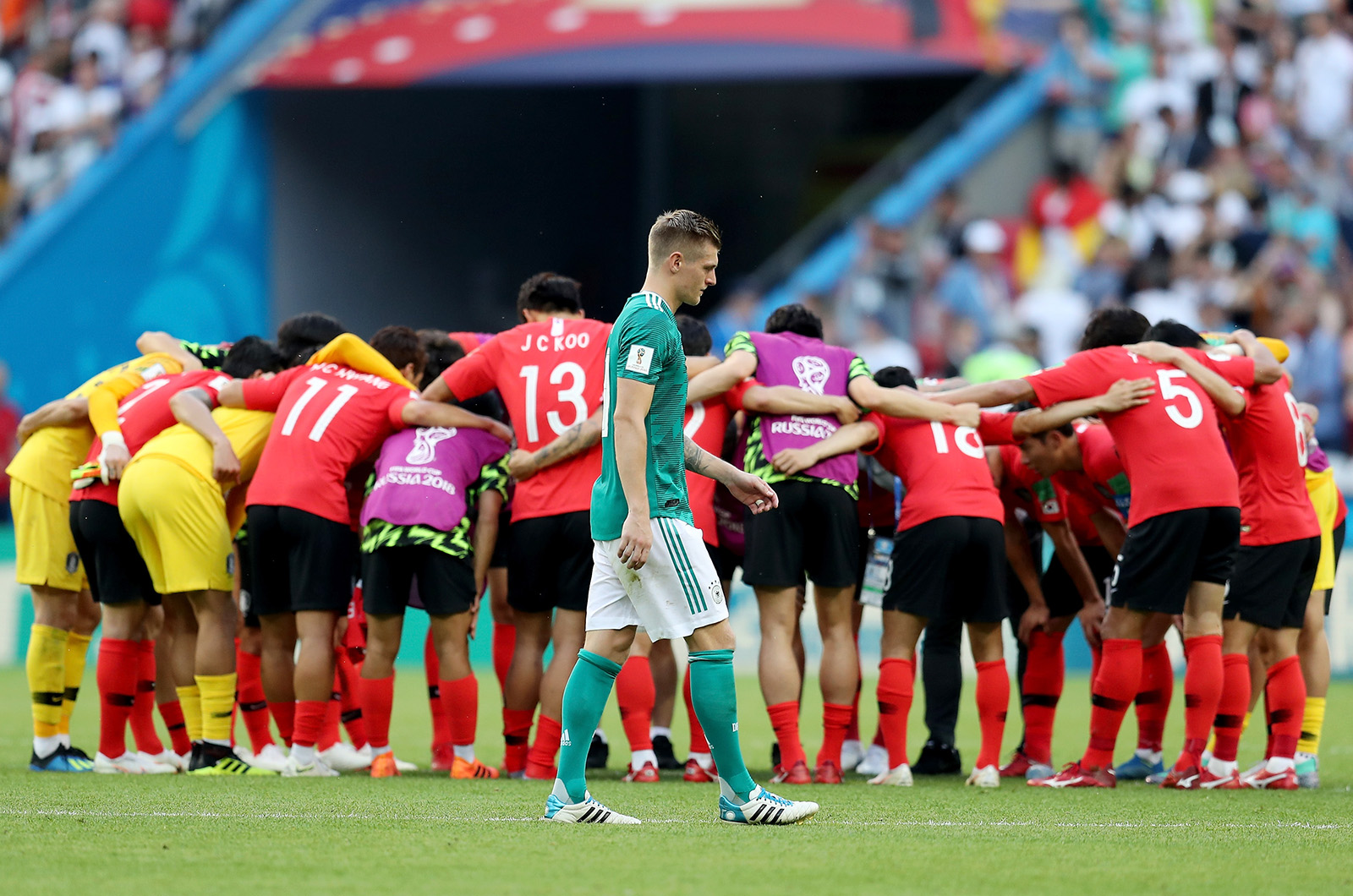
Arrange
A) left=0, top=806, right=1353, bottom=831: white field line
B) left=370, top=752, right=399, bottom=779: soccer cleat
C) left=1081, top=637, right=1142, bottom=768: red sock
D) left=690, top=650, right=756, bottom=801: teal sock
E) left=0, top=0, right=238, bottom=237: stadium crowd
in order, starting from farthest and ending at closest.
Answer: left=0, top=0, right=238, bottom=237: stadium crowd < left=370, top=752, right=399, bottom=779: soccer cleat < left=1081, top=637, right=1142, bottom=768: red sock < left=0, top=806, right=1353, bottom=831: white field line < left=690, top=650, right=756, bottom=801: teal sock

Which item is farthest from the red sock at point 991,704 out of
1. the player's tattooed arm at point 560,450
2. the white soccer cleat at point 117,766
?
the white soccer cleat at point 117,766

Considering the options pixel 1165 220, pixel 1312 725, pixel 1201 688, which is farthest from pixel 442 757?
pixel 1165 220

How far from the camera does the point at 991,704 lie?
25.9 feet

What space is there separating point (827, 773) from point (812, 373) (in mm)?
1957

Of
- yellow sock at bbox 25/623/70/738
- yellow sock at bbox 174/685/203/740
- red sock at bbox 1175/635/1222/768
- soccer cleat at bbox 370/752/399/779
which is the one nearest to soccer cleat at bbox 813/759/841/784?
red sock at bbox 1175/635/1222/768

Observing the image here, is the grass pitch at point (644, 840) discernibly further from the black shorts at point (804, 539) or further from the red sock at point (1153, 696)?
the black shorts at point (804, 539)

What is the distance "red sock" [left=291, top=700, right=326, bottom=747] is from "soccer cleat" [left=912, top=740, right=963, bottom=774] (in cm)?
307

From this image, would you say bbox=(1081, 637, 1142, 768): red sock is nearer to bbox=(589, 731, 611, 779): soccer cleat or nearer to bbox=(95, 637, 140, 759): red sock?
bbox=(589, 731, 611, 779): soccer cleat

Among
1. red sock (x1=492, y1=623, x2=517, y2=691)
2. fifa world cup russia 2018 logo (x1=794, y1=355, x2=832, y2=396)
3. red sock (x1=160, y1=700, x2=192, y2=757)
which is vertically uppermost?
fifa world cup russia 2018 logo (x1=794, y1=355, x2=832, y2=396)

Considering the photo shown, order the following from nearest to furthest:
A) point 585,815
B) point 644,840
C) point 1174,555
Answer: point 644,840
point 585,815
point 1174,555

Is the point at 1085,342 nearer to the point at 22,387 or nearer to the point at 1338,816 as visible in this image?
the point at 1338,816

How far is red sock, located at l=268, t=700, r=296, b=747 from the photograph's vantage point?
8539 mm

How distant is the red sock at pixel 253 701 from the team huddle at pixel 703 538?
2cm

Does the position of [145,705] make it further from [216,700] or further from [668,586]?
[668,586]
